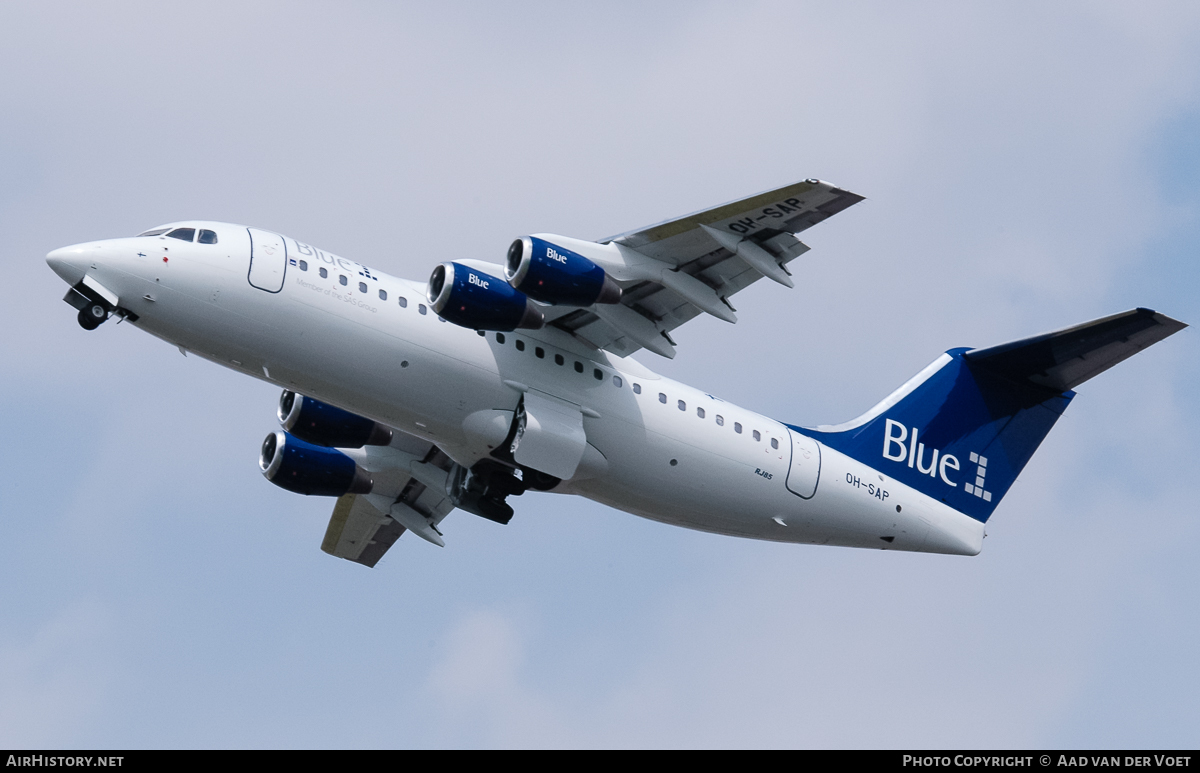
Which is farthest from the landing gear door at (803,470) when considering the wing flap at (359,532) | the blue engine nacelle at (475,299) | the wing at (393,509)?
the wing flap at (359,532)

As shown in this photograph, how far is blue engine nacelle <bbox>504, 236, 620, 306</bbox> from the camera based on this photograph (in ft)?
59.5

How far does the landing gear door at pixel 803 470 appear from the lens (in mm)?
21219

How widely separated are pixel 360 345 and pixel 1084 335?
10730 mm

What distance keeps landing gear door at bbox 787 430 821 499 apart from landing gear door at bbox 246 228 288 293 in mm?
7846

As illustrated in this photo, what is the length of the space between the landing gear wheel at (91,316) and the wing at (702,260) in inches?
229

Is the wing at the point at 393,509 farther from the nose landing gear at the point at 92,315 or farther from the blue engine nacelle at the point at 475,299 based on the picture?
the nose landing gear at the point at 92,315

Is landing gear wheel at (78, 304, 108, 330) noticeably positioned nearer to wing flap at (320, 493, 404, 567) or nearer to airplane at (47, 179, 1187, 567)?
airplane at (47, 179, 1187, 567)

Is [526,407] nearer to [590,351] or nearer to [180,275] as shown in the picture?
[590,351]

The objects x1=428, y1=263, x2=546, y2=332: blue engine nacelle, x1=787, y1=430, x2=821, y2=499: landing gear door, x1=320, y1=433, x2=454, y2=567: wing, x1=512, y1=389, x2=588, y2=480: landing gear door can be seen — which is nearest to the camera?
x1=428, y1=263, x2=546, y2=332: blue engine nacelle

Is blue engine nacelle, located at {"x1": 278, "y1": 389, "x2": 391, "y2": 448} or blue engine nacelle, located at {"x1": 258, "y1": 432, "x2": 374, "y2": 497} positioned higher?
blue engine nacelle, located at {"x1": 278, "y1": 389, "x2": 391, "y2": 448}

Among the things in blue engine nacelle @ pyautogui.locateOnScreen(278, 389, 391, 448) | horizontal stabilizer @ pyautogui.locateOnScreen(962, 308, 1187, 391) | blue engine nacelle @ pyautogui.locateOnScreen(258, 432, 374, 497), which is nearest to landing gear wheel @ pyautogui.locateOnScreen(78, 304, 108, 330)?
blue engine nacelle @ pyautogui.locateOnScreen(278, 389, 391, 448)

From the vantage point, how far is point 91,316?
1753cm

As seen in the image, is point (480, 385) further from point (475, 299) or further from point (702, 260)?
point (702, 260)

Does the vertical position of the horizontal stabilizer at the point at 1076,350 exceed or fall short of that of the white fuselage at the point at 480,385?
it exceeds it
